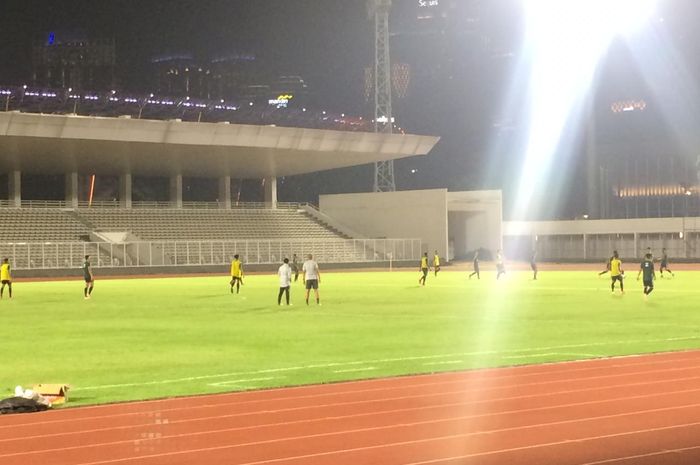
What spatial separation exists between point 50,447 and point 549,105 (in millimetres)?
115835

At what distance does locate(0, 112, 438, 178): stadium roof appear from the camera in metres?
64.7

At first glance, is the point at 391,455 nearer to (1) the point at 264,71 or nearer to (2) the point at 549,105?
(2) the point at 549,105

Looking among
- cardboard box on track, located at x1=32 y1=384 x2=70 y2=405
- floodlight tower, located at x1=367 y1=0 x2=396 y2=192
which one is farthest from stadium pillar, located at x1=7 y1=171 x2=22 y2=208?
cardboard box on track, located at x1=32 y1=384 x2=70 y2=405

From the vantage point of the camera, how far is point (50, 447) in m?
9.79

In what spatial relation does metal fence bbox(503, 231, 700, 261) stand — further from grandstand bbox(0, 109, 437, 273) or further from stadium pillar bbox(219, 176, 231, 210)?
stadium pillar bbox(219, 176, 231, 210)

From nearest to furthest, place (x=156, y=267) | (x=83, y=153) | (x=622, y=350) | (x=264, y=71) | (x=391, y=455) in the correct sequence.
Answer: (x=391, y=455) → (x=622, y=350) → (x=156, y=267) → (x=83, y=153) → (x=264, y=71)

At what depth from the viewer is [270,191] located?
89562mm

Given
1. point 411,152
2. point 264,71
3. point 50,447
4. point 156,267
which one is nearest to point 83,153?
point 156,267

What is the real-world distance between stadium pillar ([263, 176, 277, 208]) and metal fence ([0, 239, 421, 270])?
10.5m

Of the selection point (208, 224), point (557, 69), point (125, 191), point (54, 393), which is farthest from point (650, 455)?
point (557, 69)

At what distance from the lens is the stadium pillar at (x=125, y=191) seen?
8007cm

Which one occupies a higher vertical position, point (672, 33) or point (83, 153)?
point (672, 33)

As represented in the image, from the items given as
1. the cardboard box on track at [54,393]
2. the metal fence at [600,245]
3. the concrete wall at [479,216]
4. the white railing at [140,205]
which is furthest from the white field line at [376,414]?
the metal fence at [600,245]

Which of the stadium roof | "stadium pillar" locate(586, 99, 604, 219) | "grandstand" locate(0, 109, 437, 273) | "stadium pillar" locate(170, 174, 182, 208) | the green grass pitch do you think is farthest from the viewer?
"stadium pillar" locate(586, 99, 604, 219)
